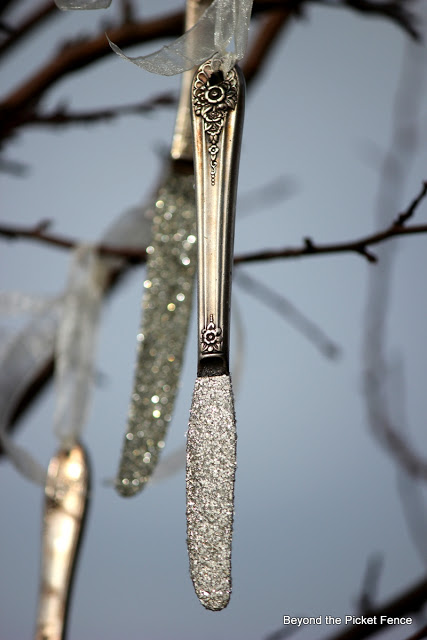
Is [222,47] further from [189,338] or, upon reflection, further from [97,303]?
[97,303]

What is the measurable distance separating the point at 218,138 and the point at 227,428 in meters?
0.10

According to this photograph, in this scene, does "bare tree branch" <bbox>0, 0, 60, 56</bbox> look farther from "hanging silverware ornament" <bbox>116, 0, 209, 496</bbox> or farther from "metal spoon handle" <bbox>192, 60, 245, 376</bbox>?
"metal spoon handle" <bbox>192, 60, 245, 376</bbox>

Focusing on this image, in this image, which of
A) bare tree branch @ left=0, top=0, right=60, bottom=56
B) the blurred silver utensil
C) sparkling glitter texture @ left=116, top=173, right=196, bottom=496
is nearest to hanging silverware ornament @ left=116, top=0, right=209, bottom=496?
sparkling glitter texture @ left=116, top=173, right=196, bottom=496

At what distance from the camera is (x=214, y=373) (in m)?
0.26

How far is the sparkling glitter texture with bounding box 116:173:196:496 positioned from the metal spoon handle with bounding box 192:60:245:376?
0.13m

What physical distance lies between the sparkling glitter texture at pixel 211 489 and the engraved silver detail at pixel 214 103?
3.0 inches

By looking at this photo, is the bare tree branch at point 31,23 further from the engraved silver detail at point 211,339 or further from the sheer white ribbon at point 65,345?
the engraved silver detail at point 211,339

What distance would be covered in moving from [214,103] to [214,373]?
9 cm

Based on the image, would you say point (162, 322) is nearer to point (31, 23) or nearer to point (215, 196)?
point (215, 196)

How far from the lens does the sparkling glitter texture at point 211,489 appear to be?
25cm

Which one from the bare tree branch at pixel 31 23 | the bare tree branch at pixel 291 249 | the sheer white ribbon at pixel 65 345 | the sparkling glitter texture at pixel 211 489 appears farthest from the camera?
the bare tree branch at pixel 31 23

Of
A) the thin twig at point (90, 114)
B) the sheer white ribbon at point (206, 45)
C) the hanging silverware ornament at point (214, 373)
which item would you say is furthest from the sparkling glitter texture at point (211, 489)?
the thin twig at point (90, 114)

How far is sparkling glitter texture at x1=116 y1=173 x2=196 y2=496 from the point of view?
0.40 metres

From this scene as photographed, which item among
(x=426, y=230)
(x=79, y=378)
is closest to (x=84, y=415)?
(x=79, y=378)
